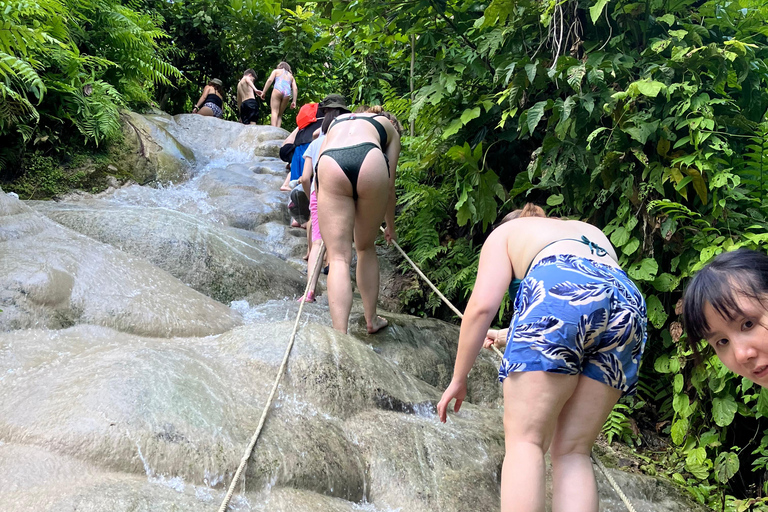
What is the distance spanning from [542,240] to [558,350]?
0.43m

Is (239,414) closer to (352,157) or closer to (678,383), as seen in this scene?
(352,157)

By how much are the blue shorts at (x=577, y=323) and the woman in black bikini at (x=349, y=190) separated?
5.75 ft

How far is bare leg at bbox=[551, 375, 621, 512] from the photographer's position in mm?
1951

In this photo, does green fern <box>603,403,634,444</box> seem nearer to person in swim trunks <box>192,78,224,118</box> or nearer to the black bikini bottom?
the black bikini bottom

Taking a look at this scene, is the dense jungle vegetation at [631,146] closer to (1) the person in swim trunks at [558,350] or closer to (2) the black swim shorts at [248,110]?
(1) the person in swim trunks at [558,350]

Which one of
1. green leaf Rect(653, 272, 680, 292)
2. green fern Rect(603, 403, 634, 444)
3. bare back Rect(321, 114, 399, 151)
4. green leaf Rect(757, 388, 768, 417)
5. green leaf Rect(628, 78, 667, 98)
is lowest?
green fern Rect(603, 403, 634, 444)

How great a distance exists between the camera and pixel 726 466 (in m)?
3.11

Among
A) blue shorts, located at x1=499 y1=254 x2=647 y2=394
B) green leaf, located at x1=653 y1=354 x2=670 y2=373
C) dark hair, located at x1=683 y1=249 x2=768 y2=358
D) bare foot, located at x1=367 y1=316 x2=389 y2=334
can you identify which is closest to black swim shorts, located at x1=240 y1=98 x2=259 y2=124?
bare foot, located at x1=367 y1=316 x2=389 y2=334

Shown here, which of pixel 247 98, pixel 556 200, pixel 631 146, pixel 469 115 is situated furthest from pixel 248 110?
pixel 631 146

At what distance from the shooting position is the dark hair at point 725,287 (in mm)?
1401

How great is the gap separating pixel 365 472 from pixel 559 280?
1334mm

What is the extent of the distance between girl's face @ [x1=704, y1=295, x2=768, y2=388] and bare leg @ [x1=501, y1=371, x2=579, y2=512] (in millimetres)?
523

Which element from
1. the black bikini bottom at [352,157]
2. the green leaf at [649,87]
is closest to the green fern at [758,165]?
the green leaf at [649,87]

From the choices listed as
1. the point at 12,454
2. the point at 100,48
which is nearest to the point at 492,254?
the point at 12,454
